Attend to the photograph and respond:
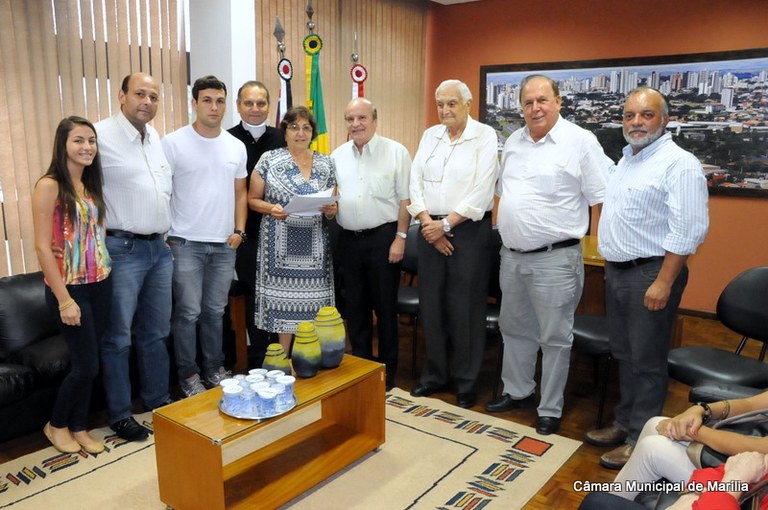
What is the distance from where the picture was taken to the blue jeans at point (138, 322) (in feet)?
8.73

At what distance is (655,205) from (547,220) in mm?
477

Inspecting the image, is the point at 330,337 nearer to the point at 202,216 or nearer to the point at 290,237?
the point at 290,237

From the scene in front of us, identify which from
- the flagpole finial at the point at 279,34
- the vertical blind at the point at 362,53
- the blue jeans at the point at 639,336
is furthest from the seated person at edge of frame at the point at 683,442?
the vertical blind at the point at 362,53

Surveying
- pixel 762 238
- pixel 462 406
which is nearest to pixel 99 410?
pixel 462 406

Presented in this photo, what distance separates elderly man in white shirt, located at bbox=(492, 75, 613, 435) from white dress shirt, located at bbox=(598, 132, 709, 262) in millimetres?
195

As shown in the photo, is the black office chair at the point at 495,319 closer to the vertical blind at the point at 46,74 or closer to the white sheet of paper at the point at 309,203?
the white sheet of paper at the point at 309,203

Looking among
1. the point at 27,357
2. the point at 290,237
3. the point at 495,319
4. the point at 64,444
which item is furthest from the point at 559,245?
the point at 27,357

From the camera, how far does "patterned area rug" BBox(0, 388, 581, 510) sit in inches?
91.0

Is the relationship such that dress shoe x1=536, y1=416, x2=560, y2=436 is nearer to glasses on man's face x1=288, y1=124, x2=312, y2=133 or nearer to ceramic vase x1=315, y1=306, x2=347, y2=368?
ceramic vase x1=315, y1=306, x2=347, y2=368

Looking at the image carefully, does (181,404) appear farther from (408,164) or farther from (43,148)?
(43,148)

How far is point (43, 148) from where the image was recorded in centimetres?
341

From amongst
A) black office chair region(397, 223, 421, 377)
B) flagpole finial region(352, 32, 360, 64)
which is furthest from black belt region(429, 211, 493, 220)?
flagpole finial region(352, 32, 360, 64)

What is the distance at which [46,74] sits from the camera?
3363 mm

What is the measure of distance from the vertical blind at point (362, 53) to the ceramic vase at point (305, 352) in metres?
2.69
